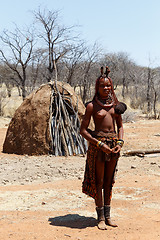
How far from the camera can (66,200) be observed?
4.64 m

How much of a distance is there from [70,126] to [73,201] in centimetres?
361

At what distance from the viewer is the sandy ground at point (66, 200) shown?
331cm

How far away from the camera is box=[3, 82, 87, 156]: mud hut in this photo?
7.88 meters

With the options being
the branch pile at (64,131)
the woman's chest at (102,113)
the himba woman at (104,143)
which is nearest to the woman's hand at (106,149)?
the himba woman at (104,143)

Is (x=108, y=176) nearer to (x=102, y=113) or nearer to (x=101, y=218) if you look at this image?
(x=101, y=218)

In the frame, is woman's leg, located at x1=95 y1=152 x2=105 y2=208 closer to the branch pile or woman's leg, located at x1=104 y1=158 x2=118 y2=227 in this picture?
woman's leg, located at x1=104 y1=158 x2=118 y2=227

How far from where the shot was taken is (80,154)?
8.05 meters

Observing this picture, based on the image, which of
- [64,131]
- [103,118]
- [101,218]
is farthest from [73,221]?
[64,131]

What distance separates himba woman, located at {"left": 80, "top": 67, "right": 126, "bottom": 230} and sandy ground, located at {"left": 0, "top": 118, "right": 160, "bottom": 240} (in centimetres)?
34

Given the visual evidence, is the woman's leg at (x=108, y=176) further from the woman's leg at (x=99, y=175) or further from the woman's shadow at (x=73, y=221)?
the woman's shadow at (x=73, y=221)

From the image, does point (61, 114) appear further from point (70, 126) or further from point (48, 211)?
point (48, 211)

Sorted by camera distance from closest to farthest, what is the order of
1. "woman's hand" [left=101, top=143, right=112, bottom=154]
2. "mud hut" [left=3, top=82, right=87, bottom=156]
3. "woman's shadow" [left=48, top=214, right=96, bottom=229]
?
"woman's hand" [left=101, top=143, right=112, bottom=154], "woman's shadow" [left=48, top=214, right=96, bottom=229], "mud hut" [left=3, top=82, right=87, bottom=156]

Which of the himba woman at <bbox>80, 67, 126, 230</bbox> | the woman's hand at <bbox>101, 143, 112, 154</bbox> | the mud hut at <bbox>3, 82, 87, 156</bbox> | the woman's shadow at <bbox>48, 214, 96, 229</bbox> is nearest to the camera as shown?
the woman's hand at <bbox>101, 143, 112, 154</bbox>

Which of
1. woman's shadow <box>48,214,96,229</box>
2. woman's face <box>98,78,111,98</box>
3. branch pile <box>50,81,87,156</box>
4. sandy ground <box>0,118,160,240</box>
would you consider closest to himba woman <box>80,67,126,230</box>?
woman's face <box>98,78,111,98</box>
